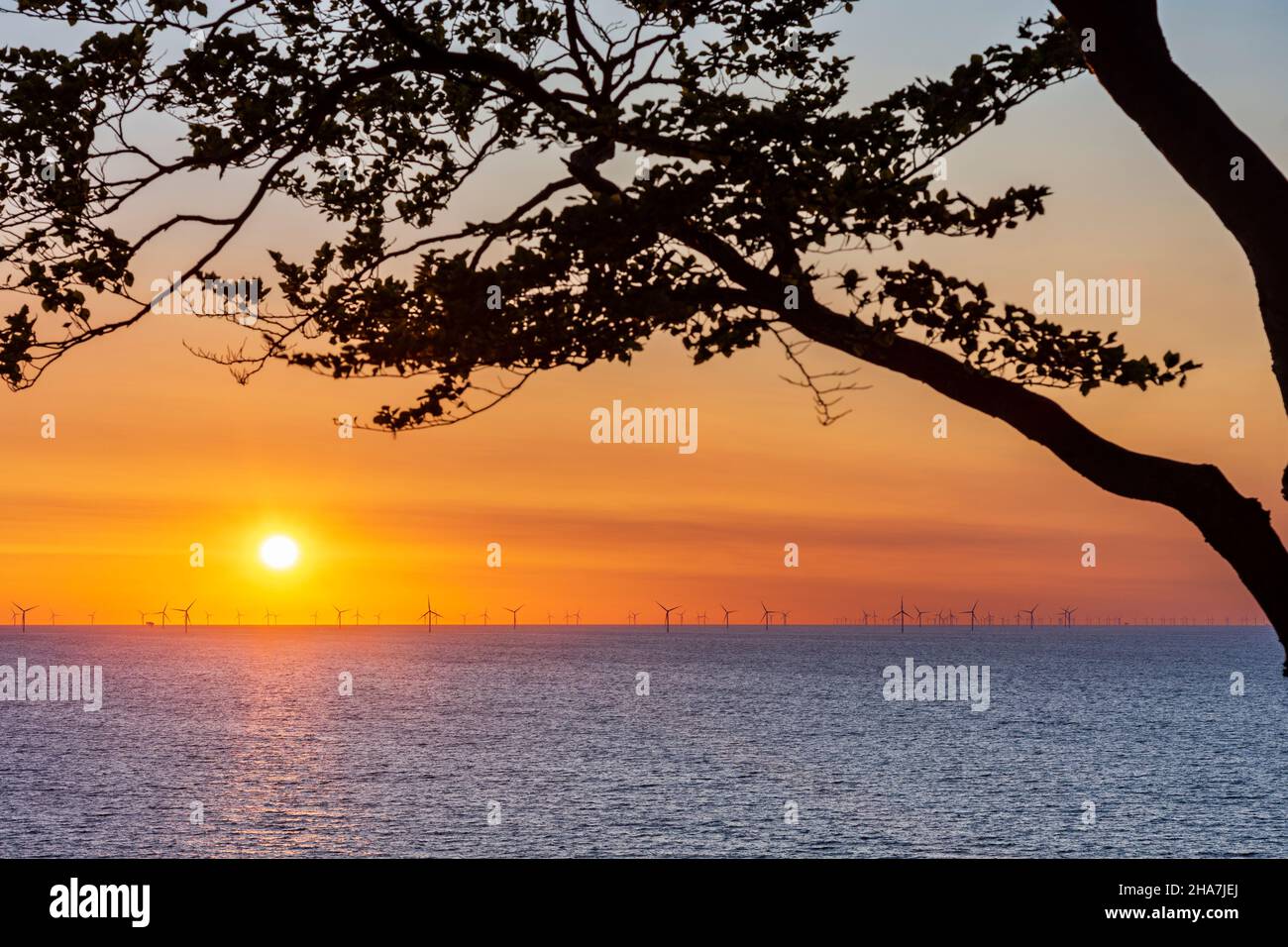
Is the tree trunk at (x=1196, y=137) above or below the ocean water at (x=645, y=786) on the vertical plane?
above

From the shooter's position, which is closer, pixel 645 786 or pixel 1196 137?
pixel 1196 137

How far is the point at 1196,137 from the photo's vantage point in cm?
897

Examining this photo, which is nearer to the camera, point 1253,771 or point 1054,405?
point 1054,405

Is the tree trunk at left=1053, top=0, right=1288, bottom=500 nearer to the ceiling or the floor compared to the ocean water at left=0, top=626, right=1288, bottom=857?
nearer to the ceiling

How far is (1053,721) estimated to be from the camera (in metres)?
183

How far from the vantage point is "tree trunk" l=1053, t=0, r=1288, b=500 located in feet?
29.2

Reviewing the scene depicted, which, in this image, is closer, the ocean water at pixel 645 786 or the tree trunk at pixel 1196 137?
the tree trunk at pixel 1196 137

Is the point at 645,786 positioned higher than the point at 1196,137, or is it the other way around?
the point at 1196,137

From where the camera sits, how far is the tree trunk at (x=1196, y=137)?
351 inches

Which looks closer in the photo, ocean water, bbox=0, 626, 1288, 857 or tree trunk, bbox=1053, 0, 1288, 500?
tree trunk, bbox=1053, 0, 1288, 500
